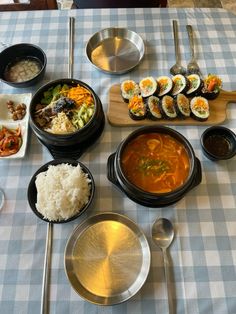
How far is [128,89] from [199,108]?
0.42 m

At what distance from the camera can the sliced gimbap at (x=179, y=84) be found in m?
1.65

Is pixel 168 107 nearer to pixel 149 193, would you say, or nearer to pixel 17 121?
pixel 149 193

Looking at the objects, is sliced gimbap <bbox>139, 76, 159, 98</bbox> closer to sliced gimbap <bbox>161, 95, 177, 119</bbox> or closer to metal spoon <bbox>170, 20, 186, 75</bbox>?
sliced gimbap <bbox>161, 95, 177, 119</bbox>

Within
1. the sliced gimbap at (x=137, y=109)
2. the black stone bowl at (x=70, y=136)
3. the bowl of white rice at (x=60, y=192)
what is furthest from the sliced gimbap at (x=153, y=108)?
the bowl of white rice at (x=60, y=192)

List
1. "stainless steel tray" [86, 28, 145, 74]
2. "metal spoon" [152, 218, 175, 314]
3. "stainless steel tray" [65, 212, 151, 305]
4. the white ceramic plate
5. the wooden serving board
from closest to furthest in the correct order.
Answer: "stainless steel tray" [65, 212, 151, 305]
"metal spoon" [152, 218, 175, 314]
the white ceramic plate
the wooden serving board
"stainless steel tray" [86, 28, 145, 74]

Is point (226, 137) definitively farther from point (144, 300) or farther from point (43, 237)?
point (43, 237)

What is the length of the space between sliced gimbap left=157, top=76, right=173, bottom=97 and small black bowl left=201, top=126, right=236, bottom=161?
34 centimetres

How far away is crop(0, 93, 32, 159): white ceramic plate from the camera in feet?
4.92

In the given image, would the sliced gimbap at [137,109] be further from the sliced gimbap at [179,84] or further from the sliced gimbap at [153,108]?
the sliced gimbap at [179,84]

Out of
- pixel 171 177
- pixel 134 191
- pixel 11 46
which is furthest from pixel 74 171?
pixel 11 46

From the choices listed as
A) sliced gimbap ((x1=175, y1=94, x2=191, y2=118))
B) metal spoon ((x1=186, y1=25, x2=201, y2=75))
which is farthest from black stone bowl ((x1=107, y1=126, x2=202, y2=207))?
metal spoon ((x1=186, y1=25, x2=201, y2=75))

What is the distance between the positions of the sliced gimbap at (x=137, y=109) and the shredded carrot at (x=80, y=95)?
228 mm

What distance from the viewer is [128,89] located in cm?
168

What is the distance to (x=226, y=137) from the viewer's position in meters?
1.53
